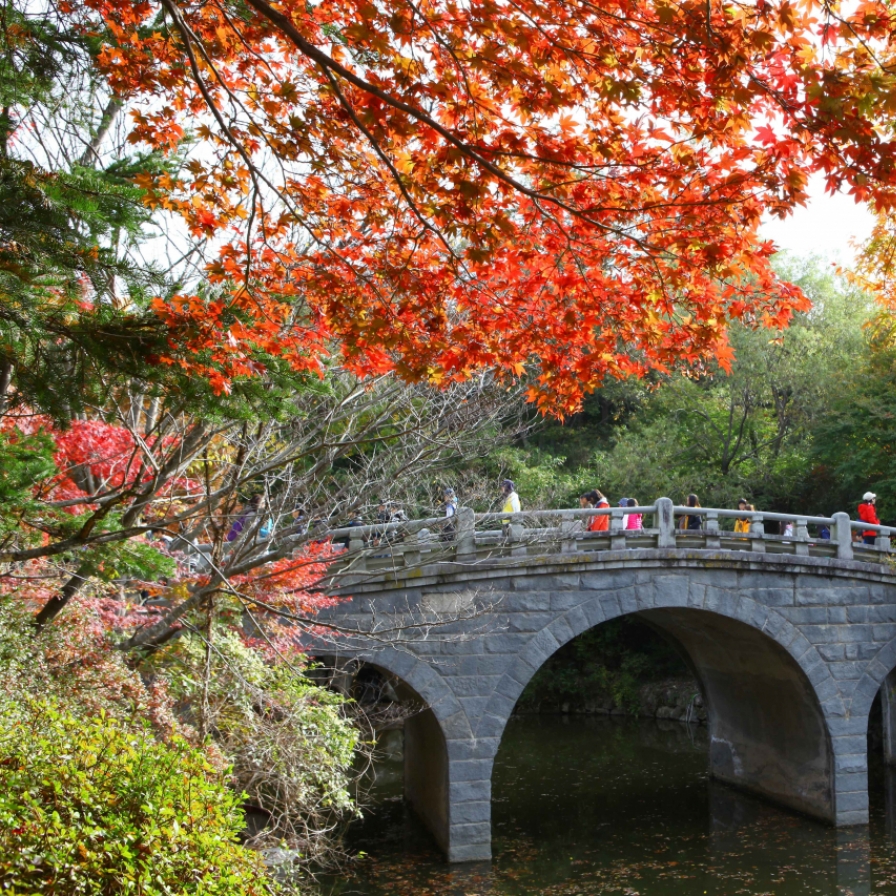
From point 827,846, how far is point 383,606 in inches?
248

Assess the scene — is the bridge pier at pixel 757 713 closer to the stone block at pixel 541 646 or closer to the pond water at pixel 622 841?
the pond water at pixel 622 841

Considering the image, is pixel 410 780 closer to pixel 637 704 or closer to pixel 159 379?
pixel 637 704

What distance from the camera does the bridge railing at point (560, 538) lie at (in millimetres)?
11047

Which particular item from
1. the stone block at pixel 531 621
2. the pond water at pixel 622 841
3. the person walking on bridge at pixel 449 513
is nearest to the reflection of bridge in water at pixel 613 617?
the stone block at pixel 531 621

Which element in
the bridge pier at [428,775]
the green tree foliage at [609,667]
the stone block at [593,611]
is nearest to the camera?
the bridge pier at [428,775]

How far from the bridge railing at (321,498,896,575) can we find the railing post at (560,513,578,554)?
0.04 ft

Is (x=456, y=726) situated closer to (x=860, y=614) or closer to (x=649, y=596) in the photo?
(x=649, y=596)

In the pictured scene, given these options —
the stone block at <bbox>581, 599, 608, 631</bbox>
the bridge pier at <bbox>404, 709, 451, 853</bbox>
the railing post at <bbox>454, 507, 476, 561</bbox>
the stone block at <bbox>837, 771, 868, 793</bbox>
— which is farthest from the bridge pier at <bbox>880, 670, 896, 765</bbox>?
the railing post at <bbox>454, 507, 476, 561</bbox>

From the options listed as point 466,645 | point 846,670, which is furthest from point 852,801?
point 466,645

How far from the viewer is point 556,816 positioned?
45.4 ft

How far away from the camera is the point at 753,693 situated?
51.1 ft

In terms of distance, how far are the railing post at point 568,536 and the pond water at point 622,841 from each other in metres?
3.66

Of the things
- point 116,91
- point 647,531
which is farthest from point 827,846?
point 116,91

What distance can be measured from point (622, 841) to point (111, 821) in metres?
9.81
